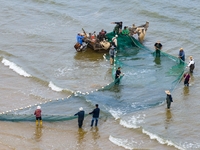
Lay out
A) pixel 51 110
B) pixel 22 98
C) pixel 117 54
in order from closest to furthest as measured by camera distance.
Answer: pixel 51 110
pixel 22 98
pixel 117 54

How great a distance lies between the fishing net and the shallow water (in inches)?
2.1

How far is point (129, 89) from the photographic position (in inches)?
920

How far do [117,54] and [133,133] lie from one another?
989cm

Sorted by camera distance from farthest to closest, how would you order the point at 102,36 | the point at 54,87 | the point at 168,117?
the point at 102,36, the point at 54,87, the point at 168,117

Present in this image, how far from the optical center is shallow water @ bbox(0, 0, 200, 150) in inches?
741

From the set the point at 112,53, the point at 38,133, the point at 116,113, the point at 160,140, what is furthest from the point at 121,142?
the point at 112,53

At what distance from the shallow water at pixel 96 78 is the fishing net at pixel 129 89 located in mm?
54

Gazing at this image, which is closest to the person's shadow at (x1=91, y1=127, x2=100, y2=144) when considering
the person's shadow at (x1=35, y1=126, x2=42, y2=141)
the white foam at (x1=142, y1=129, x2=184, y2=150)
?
the white foam at (x1=142, y1=129, x2=184, y2=150)

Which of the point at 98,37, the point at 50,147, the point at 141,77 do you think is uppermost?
the point at 98,37

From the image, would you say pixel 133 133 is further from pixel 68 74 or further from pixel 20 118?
pixel 68 74

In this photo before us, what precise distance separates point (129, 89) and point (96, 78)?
2757 mm

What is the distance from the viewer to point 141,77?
2472 centimetres

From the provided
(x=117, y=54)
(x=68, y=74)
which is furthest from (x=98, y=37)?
(x=68, y=74)

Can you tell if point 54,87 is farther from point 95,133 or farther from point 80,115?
point 95,133
